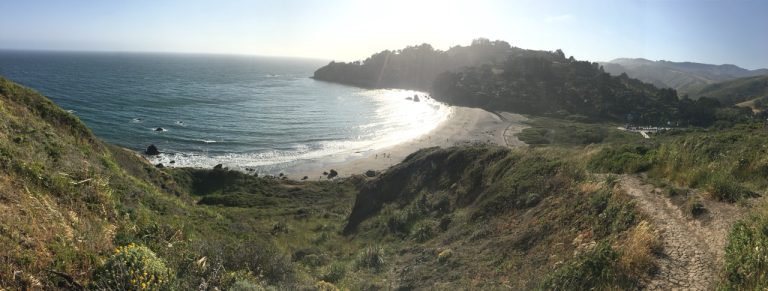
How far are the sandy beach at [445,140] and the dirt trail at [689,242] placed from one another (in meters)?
46.4

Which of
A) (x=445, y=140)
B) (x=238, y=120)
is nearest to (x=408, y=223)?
(x=445, y=140)

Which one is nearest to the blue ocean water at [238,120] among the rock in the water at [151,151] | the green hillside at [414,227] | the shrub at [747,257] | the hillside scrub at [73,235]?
the rock in the water at [151,151]

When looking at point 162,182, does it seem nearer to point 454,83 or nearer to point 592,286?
point 592,286

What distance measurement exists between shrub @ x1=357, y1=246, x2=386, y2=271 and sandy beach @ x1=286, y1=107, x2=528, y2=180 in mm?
37507

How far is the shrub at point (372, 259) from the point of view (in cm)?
1623

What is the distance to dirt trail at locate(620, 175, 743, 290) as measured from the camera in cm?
771

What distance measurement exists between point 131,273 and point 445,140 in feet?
235

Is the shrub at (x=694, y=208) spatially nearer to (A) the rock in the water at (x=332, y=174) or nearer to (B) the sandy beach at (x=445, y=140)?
(A) the rock in the water at (x=332, y=174)

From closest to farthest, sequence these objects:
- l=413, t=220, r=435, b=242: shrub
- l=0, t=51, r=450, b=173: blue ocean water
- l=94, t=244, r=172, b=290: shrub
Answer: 1. l=94, t=244, r=172, b=290: shrub
2. l=413, t=220, r=435, b=242: shrub
3. l=0, t=51, r=450, b=173: blue ocean water

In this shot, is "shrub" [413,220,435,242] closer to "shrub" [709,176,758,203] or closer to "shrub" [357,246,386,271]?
"shrub" [357,246,386,271]

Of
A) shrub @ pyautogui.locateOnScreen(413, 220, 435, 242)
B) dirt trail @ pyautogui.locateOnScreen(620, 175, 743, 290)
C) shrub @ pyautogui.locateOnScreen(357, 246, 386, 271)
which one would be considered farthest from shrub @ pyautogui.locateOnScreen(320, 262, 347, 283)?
dirt trail @ pyautogui.locateOnScreen(620, 175, 743, 290)

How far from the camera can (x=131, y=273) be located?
6242 millimetres

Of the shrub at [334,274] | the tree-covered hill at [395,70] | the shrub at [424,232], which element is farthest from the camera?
the tree-covered hill at [395,70]

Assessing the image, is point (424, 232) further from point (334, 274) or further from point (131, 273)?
point (131, 273)
